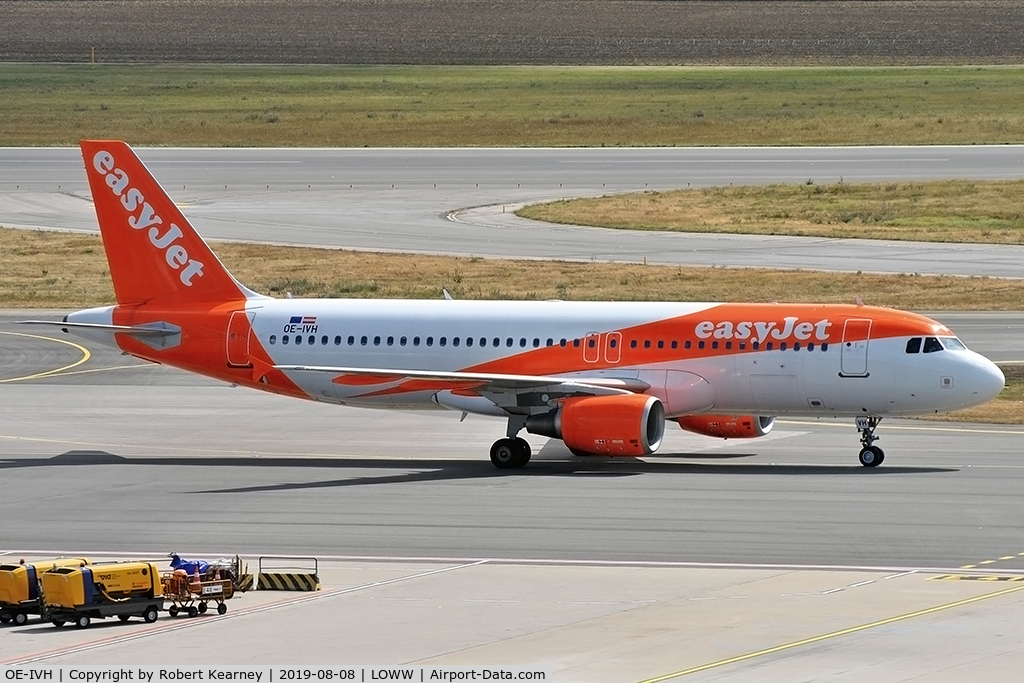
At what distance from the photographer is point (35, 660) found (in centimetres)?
2395

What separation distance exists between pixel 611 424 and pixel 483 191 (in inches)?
2689

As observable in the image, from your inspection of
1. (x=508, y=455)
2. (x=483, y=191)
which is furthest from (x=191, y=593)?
(x=483, y=191)

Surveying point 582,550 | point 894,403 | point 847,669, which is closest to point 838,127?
point 894,403

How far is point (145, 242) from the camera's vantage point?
160 feet

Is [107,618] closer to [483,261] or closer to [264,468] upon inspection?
[264,468]

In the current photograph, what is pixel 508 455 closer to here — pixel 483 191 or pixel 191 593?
pixel 191 593

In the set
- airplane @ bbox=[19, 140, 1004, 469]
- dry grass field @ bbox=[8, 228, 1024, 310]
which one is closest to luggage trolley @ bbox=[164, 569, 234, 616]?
airplane @ bbox=[19, 140, 1004, 469]

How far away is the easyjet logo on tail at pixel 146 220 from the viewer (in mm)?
48719

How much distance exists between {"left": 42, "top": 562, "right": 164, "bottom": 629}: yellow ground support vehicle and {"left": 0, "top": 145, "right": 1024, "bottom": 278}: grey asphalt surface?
57138 mm

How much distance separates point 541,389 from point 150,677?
22598mm

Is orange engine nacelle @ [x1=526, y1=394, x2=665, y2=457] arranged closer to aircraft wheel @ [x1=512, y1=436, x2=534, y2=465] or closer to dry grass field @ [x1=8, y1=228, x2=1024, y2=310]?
aircraft wheel @ [x1=512, y1=436, x2=534, y2=465]

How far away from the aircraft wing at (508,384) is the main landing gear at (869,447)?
5550 millimetres

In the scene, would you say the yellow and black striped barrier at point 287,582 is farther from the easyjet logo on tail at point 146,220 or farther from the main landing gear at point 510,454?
the easyjet logo on tail at point 146,220

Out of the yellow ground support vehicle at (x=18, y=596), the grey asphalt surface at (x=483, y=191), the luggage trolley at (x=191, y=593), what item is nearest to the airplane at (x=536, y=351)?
the luggage trolley at (x=191, y=593)
